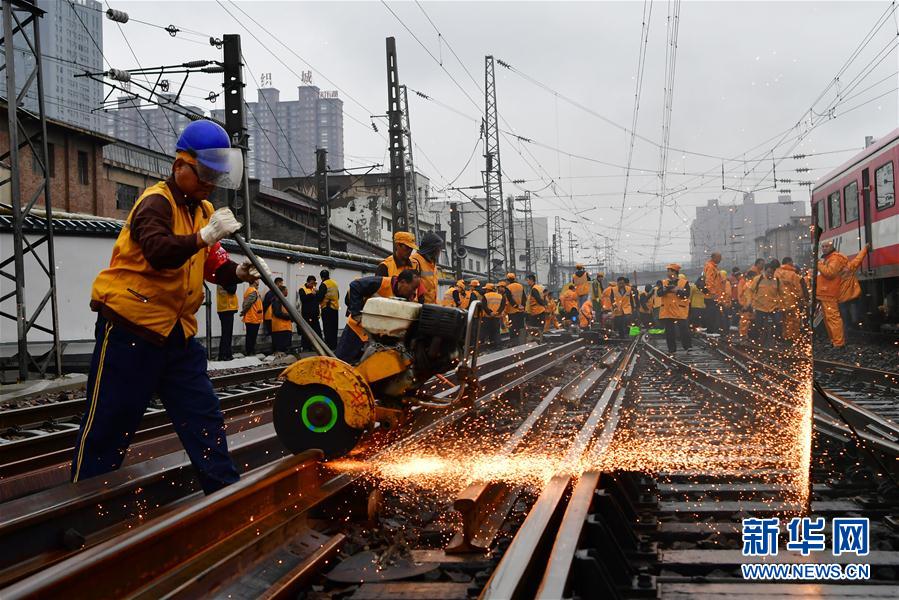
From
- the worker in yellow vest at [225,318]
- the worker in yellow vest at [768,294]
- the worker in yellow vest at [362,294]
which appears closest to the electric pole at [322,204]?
the worker in yellow vest at [225,318]

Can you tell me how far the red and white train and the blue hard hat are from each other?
34.7 feet

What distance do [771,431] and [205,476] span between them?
4.53 metres

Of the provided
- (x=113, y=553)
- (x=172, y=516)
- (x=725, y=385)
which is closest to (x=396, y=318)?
(x=172, y=516)

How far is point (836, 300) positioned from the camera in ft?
43.0

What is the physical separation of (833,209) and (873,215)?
2510 mm

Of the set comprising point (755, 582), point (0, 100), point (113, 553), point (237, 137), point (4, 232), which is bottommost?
point (755, 582)

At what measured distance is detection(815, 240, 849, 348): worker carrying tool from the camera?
12.9 metres

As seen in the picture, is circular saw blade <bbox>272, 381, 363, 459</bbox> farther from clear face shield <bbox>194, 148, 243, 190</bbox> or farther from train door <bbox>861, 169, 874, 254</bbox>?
train door <bbox>861, 169, 874, 254</bbox>

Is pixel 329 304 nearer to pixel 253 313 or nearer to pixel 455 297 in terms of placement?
pixel 253 313

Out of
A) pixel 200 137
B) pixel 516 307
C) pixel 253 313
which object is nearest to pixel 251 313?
pixel 253 313

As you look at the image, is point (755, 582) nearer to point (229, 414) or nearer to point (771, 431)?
point (771, 431)

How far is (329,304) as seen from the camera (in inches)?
618

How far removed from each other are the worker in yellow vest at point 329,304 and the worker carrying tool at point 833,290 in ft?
30.5

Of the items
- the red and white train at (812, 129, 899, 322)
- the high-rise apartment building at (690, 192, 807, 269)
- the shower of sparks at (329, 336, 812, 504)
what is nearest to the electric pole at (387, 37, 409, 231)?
the red and white train at (812, 129, 899, 322)
